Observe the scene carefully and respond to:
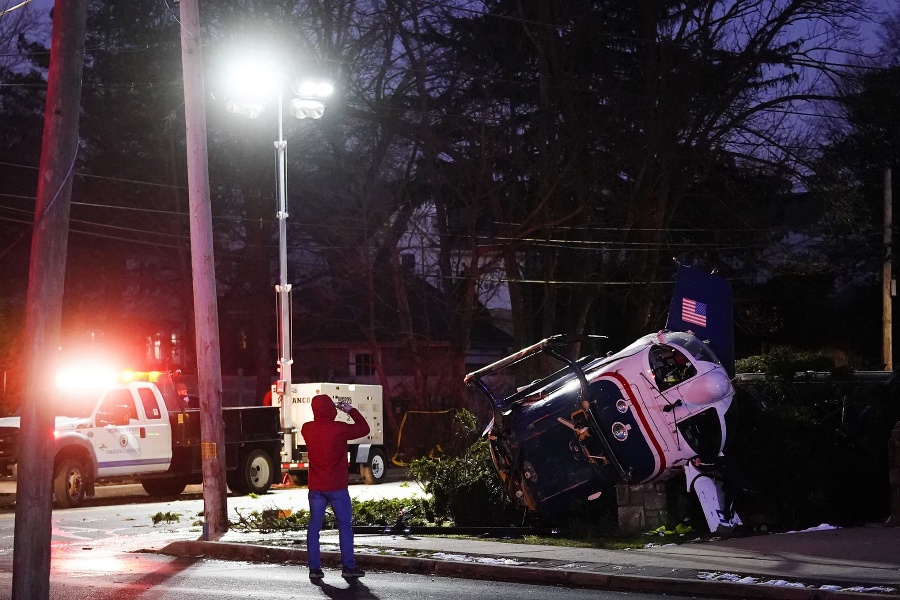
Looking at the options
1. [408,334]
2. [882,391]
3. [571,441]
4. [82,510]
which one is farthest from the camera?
[408,334]

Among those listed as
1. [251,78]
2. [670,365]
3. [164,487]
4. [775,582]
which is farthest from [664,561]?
[164,487]

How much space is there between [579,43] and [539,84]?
191 centimetres

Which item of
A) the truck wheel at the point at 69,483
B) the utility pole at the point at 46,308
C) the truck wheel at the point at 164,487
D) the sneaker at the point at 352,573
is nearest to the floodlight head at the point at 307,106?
the truck wheel at the point at 164,487

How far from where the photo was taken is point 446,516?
17.0m

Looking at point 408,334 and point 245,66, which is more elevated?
point 245,66

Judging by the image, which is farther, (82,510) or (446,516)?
(82,510)

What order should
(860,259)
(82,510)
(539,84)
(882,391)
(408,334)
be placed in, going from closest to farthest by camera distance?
1. (882,391)
2. (82,510)
3. (539,84)
4. (408,334)
5. (860,259)

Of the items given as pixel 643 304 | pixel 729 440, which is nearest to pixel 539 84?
pixel 643 304

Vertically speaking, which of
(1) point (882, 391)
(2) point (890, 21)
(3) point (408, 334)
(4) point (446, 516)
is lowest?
(4) point (446, 516)

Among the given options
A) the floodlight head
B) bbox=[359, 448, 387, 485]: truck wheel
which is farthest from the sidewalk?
bbox=[359, 448, 387, 485]: truck wheel

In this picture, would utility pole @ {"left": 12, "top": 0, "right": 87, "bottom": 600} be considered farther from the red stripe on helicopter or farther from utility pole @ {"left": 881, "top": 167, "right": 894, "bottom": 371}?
utility pole @ {"left": 881, "top": 167, "right": 894, "bottom": 371}

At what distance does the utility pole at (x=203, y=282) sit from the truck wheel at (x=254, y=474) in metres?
8.94

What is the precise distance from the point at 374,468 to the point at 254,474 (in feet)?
14.5

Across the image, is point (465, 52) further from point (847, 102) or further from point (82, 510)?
point (82, 510)
